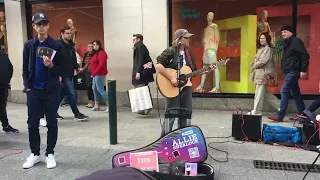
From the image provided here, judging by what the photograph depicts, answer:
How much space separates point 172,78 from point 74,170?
1898mm

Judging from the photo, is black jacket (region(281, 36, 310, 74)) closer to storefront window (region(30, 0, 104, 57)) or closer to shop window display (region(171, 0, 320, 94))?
shop window display (region(171, 0, 320, 94))

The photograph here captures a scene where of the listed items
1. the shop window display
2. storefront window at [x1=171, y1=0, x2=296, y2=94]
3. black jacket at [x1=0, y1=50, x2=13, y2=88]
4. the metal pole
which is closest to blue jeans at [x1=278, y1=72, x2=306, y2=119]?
the shop window display

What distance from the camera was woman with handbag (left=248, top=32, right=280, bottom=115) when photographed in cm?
704

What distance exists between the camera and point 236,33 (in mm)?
8633

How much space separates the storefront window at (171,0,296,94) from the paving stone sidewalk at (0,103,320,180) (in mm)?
1217

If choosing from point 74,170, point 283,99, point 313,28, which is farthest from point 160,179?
point 313,28

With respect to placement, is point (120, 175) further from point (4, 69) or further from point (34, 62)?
point (4, 69)

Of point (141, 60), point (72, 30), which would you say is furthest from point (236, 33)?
point (72, 30)

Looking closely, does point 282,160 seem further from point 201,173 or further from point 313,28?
point 313,28

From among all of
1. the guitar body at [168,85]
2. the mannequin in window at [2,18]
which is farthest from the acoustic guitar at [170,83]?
the mannequin in window at [2,18]

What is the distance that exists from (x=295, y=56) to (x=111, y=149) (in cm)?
414

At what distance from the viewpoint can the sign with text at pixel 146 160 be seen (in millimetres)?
3788

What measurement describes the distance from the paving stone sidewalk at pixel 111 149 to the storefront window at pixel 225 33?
3.99ft

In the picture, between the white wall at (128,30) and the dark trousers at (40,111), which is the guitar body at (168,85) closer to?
the dark trousers at (40,111)
